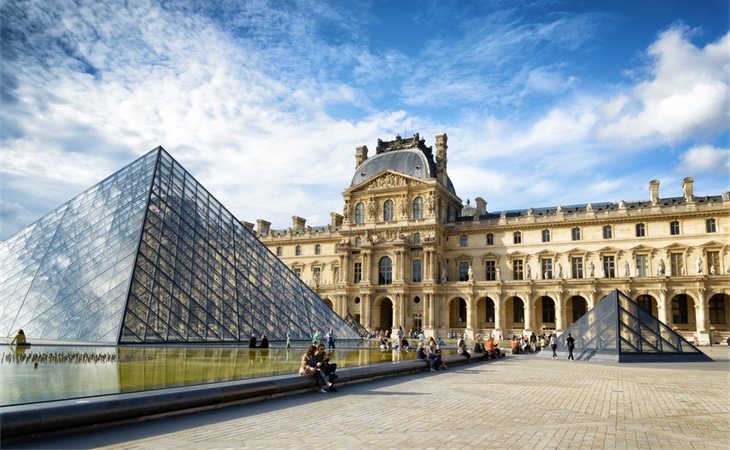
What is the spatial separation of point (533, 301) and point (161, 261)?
97.3 ft

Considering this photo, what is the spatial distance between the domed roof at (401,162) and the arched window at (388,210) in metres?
2.49

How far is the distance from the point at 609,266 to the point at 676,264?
418cm

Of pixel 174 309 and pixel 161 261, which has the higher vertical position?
pixel 161 261

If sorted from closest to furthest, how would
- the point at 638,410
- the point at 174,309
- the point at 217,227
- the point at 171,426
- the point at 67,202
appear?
the point at 171,426, the point at 638,410, the point at 174,309, the point at 217,227, the point at 67,202

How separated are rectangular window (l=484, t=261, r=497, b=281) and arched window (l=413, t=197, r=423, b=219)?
21.0 ft

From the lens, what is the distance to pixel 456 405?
27.6ft

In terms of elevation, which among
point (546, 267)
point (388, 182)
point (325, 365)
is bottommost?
point (325, 365)

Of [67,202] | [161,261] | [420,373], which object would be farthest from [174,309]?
[67,202]

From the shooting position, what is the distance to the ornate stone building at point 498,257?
37.8m

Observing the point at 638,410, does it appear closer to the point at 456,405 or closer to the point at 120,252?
the point at 456,405

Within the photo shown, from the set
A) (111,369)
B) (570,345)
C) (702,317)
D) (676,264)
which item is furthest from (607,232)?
(111,369)

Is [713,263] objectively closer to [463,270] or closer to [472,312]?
[472,312]

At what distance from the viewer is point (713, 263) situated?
37.2 m

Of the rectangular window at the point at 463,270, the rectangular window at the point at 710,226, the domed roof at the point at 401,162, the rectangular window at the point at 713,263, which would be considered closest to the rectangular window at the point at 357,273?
the domed roof at the point at 401,162
